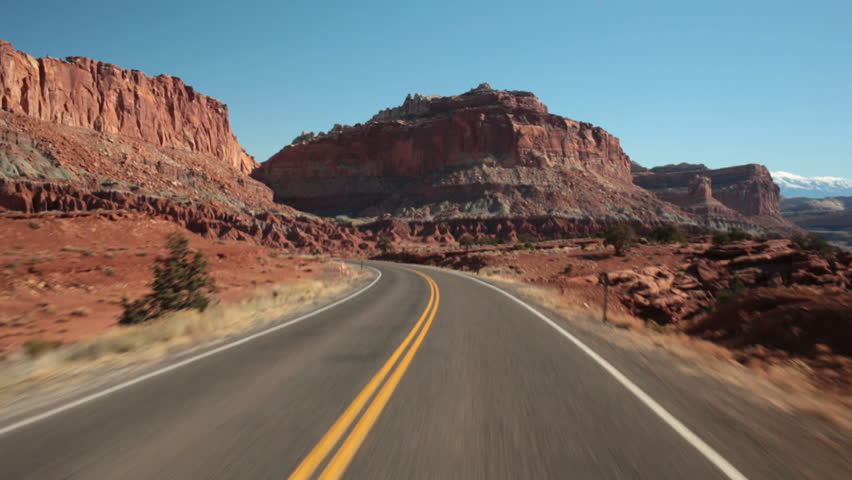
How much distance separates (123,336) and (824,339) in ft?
44.7

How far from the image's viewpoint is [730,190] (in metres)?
132

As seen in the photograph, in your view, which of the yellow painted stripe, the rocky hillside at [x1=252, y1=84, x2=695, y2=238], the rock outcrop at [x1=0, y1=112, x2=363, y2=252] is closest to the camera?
the yellow painted stripe

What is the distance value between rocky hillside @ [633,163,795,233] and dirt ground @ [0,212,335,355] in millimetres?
113446

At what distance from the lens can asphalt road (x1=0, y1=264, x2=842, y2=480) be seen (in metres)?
2.98

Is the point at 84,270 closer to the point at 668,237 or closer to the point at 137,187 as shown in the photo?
the point at 137,187

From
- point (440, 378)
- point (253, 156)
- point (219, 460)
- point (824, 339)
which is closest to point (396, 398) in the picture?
point (440, 378)

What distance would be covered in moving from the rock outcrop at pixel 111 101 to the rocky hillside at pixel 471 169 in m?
25.0

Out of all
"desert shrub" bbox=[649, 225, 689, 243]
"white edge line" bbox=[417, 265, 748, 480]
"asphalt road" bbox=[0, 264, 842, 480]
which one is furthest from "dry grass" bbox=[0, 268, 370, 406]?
"desert shrub" bbox=[649, 225, 689, 243]

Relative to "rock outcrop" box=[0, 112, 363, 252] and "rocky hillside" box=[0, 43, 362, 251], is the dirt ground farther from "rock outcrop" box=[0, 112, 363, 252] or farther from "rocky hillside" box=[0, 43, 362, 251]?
"rock outcrop" box=[0, 112, 363, 252]

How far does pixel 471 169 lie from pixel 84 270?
80642 millimetres

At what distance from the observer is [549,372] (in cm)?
550

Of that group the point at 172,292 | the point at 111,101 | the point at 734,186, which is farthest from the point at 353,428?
the point at 734,186

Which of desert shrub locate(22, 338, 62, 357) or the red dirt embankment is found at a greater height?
desert shrub locate(22, 338, 62, 357)

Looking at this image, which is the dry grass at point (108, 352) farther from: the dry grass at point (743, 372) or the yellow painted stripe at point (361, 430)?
the dry grass at point (743, 372)
